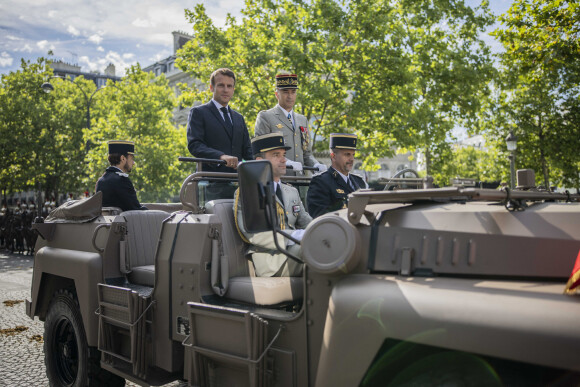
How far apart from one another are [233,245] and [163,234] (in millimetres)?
466

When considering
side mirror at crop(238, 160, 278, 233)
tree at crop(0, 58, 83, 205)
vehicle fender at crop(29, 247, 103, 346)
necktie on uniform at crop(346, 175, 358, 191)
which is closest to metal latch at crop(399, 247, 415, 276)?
side mirror at crop(238, 160, 278, 233)

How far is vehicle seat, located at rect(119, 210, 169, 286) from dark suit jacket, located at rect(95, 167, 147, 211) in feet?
2.62

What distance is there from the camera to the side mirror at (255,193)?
259cm

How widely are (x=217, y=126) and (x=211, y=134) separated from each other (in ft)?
0.32

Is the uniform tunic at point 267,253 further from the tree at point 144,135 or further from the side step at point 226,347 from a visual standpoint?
the tree at point 144,135

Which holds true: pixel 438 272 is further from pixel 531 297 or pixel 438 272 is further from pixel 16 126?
pixel 16 126

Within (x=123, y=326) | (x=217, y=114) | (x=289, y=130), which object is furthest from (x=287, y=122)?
(x=123, y=326)

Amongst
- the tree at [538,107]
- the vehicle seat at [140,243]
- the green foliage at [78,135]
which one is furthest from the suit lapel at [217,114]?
the green foliage at [78,135]

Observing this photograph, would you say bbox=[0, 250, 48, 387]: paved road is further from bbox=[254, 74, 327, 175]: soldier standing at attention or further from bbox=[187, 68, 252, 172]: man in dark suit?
bbox=[254, 74, 327, 175]: soldier standing at attention

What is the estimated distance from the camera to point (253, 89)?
18094 millimetres

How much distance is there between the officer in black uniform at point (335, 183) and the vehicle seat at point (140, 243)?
1338mm

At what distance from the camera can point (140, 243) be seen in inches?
180

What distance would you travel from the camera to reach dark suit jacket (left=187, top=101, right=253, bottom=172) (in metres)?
5.11

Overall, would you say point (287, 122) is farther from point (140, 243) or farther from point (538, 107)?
point (538, 107)
